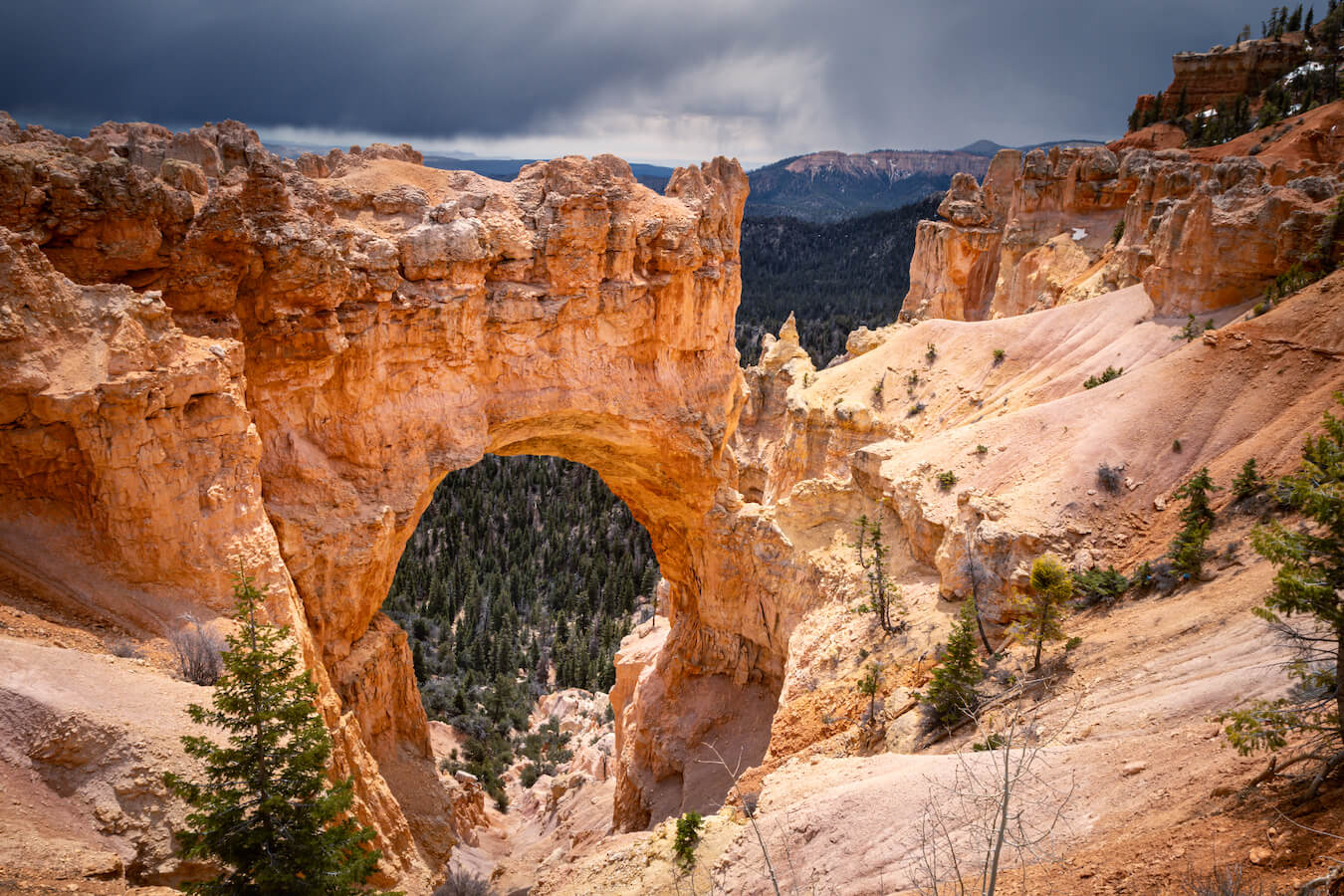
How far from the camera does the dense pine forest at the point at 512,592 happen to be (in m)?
40.8

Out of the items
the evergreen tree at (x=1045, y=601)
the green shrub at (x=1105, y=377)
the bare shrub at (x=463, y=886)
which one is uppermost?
the green shrub at (x=1105, y=377)

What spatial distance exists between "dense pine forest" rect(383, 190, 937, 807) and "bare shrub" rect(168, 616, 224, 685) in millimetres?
23711

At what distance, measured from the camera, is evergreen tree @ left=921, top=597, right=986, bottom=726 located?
1421 centimetres

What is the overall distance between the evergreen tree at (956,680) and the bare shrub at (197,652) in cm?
1214

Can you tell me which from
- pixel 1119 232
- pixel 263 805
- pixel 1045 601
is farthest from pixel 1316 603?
pixel 1119 232

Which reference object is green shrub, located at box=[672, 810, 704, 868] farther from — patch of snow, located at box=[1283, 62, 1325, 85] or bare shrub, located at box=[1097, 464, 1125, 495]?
patch of snow, located at box=[1283, 62, 1325, 85]

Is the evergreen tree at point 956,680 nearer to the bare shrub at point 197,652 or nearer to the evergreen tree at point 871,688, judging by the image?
the evergreen tree at point 871,688

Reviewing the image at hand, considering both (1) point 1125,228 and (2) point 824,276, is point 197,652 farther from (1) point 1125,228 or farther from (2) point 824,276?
(2) point 824,276

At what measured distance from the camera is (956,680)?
46.8 feet

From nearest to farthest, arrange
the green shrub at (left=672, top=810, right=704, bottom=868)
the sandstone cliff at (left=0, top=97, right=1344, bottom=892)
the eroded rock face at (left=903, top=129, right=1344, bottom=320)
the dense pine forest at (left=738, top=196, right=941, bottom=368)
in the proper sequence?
the sandstone cliff at (left=0, top=97, right=1344, bottom=892)
the green shrub at (left=672, top=810, right=704, bottom=868)
the eroded rock face at (left=903, top=129, right=1344, bottom=320)
the dense pine forest at (left=738, top=196, right=941, bottom=368)

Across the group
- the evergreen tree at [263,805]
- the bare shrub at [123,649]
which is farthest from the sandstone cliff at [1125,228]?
the bare shrub at [123,649]

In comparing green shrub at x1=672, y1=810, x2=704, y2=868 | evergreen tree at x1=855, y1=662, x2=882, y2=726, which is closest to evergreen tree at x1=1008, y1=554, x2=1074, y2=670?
evergreen tree at x1=855, y1=662, x2=882, y2=726

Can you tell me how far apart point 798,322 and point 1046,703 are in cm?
9733

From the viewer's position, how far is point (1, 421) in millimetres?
12016
